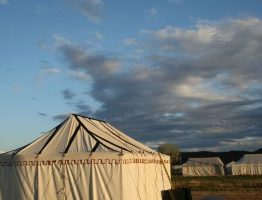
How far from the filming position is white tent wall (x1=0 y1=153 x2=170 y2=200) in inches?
528

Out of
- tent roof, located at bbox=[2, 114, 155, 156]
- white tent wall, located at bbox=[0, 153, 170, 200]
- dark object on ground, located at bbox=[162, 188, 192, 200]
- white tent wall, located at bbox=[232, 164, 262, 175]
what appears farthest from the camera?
white tent wall, located at bbox=[232, 164, 262, 175]

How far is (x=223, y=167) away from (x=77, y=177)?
174 ft

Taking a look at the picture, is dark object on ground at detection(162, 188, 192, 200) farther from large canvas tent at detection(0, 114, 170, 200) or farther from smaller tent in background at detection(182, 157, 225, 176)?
smaller tent in background at detection(182, 157, 225, 176)

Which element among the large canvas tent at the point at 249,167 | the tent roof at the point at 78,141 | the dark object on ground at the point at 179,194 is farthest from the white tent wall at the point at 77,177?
the large canvas tent at the point at 249,167

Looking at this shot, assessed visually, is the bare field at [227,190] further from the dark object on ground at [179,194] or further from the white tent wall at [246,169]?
the white tent wall at [246,169]

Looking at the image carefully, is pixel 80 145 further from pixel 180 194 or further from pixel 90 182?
pixel 180 194

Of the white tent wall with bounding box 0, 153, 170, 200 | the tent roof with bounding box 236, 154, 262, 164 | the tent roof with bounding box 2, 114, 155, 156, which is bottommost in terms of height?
the white tent wall with bounding box 0, 153, 170, 200

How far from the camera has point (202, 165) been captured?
209 ft

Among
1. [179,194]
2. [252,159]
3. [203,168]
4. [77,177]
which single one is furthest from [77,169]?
[203,168]

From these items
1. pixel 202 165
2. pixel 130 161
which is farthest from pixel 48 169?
pixel 202 165

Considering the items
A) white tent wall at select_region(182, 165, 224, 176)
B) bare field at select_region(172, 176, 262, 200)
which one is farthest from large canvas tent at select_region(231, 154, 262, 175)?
bare field at select_region(172, 176, 262, 200)

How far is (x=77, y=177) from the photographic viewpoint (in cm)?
1348

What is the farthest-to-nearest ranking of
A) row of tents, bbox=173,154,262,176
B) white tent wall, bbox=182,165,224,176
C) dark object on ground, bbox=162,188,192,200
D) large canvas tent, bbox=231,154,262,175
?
white tent wall, bbox=182,165,224,176 → row of tents, bbox=173,154,262,176 → large canvas tent, bbox=231,154,262,175 → dark object on ground, bbox=162,188,192,200

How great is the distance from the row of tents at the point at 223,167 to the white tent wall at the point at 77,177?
46.8m
